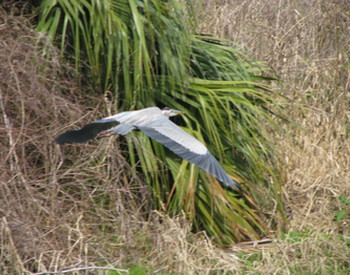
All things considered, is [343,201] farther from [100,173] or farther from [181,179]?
[100,173]

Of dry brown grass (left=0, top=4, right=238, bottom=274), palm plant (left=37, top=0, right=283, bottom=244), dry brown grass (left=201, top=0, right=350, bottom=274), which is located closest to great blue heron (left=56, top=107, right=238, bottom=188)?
dry brown grass (left=0, top=4, right=238, bottom=274)

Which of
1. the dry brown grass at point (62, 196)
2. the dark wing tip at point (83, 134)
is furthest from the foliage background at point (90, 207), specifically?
the dark wing tip at point (83, 134)

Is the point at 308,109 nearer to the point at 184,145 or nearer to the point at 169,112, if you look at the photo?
the point at 169,112

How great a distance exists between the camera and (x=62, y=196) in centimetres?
487

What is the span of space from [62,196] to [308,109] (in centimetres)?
295

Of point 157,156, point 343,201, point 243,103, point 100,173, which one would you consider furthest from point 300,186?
point 100,173

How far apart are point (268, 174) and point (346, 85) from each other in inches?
87.6

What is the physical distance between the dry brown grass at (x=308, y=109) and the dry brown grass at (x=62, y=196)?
708 millimetres

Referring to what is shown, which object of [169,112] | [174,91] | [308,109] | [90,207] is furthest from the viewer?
[308,109]

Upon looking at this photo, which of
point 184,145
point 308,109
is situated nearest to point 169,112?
point 184,145

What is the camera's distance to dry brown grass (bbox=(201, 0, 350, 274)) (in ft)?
17.6

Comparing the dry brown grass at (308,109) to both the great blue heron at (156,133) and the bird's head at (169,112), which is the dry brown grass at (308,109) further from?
the bird's head at (169,112)

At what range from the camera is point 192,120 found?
597 centimetres

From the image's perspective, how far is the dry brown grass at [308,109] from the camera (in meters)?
5.36
